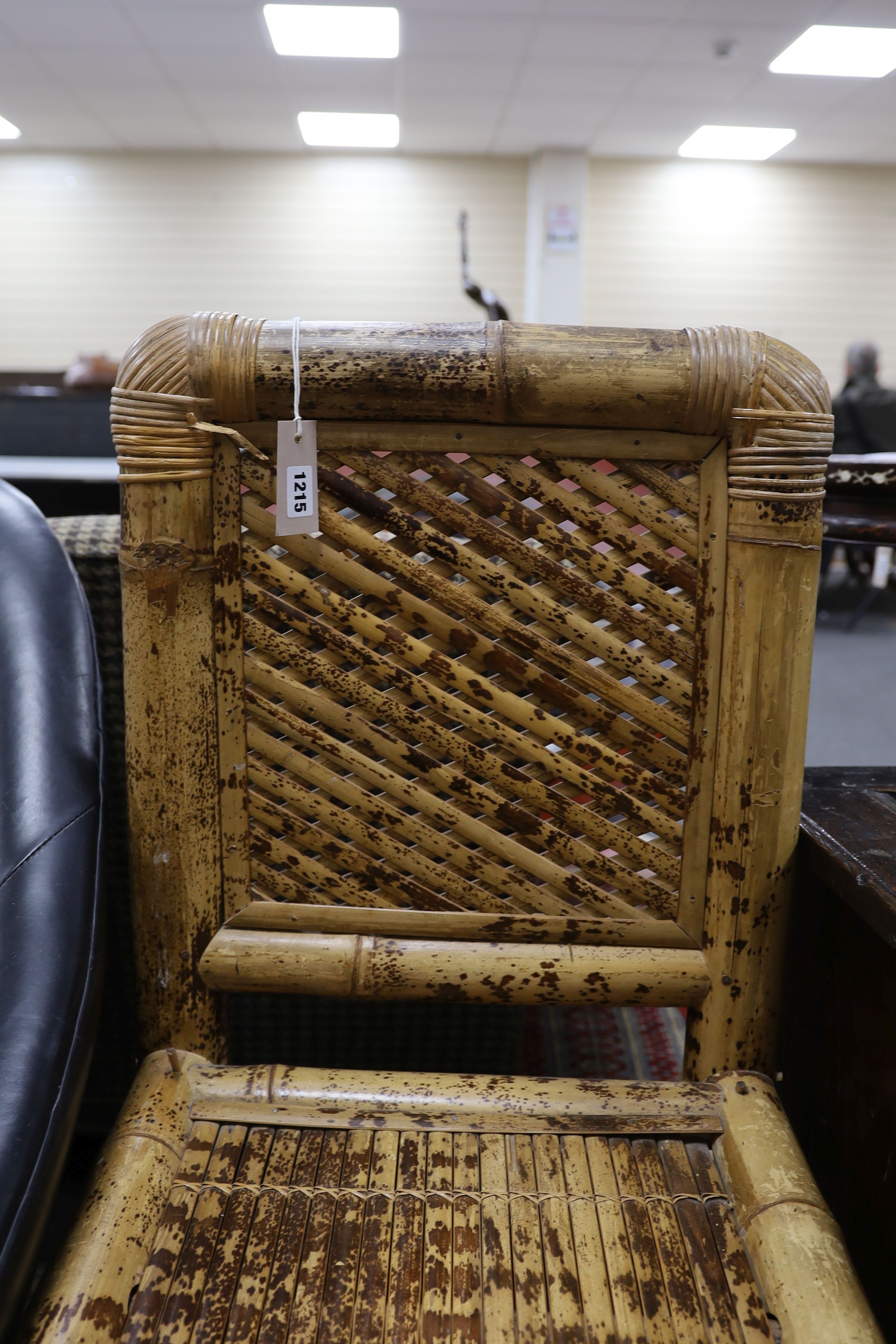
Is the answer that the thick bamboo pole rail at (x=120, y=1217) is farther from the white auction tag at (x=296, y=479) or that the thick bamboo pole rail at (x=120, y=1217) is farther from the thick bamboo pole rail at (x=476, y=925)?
the white auction tag at (x=296, y=479)

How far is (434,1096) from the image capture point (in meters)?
0.90

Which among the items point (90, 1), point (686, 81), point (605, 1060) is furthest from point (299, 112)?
point (605, 1060)

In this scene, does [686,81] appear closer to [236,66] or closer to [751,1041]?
[236,66]

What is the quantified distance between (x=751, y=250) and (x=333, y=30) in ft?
13.5

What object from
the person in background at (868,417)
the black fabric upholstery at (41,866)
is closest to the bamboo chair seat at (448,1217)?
the black fabric upholstery at (41,866)

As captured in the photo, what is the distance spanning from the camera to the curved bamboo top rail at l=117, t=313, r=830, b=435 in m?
0.82

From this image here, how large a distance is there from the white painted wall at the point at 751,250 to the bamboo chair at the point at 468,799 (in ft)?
23.7

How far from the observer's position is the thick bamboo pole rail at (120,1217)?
2.23ft

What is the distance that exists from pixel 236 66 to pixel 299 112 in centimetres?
94

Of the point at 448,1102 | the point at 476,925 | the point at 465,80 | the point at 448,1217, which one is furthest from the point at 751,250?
the point at 448,1217

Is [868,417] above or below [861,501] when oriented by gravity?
above

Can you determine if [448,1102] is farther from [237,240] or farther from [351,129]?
[237,240]

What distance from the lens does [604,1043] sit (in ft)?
5.72

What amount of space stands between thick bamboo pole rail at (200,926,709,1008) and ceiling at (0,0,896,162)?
17.0 ft
